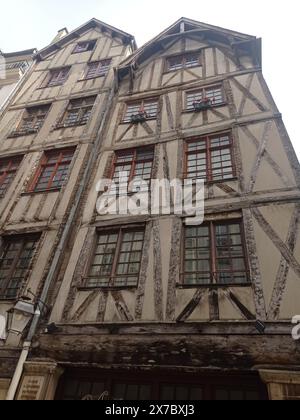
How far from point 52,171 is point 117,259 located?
391 centimetres

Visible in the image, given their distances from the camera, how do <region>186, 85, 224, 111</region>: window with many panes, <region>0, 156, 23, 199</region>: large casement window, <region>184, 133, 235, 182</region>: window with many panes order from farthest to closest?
1. <region>186, 85, 224, 111</region>: window with many panes
2. <region>0, 156, 23, 199</region>: large casement window
3. <region>184, 133, 235, 182</region>: window with many panes

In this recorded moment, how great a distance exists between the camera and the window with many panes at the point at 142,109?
367 inches

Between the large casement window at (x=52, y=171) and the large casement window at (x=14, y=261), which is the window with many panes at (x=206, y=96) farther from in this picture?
the large casement window at (x=14, y=261)

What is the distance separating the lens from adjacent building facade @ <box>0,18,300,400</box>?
442 cm

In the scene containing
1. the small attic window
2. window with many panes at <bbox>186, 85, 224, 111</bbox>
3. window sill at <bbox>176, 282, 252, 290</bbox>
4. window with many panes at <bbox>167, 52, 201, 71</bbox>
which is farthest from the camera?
the small attic window

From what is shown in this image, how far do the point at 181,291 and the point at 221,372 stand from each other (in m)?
1.40

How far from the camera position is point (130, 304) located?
5.21 meters

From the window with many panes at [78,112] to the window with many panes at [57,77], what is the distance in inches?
86.7

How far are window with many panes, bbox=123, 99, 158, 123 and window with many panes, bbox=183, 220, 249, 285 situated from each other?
4.73m

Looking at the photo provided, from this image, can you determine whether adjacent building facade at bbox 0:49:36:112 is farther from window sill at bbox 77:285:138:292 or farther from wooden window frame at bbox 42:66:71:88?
window sill at bbox 77:285:138:292

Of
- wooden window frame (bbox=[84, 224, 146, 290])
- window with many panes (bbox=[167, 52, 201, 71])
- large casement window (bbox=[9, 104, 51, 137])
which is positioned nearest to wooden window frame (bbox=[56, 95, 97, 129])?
large casement window (bbox=[9, 104, 51, 137])

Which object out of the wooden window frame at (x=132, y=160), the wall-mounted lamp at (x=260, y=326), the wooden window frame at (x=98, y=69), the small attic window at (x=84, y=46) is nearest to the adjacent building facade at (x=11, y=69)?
the small attic window at (x=84, y=46)

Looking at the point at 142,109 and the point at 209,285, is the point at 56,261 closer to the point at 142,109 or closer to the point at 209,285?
the point at 209,285

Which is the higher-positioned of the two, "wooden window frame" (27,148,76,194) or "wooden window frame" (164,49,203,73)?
"wooden window frame" (164,49,203,73)
